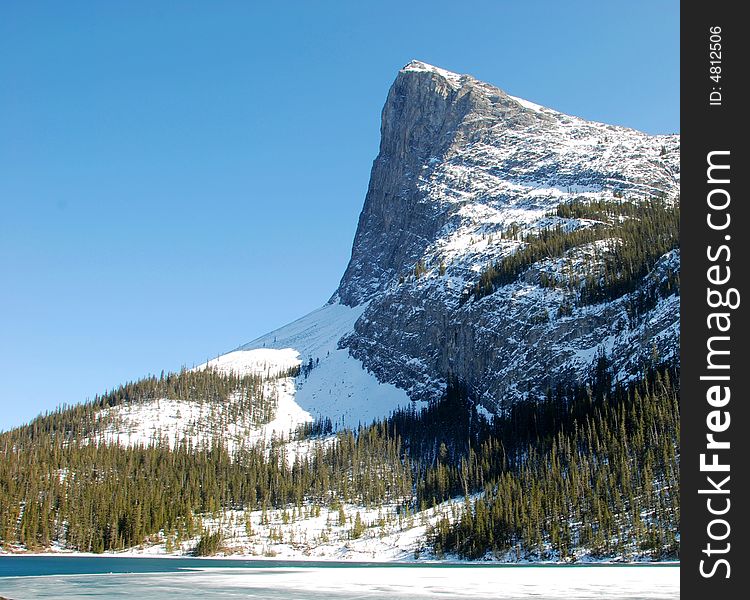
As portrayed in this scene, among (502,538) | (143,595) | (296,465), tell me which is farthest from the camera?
(296,465)

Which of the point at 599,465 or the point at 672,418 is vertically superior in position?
the point at 672,418

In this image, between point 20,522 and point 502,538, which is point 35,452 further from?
point 502,538

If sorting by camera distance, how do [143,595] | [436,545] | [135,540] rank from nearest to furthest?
[143,595], [436,545], [135,540]

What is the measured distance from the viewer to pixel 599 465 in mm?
126438

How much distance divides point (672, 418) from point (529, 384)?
76.2 meters

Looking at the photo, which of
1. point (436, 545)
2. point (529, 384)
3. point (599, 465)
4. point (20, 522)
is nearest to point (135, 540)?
point (20, 522)
